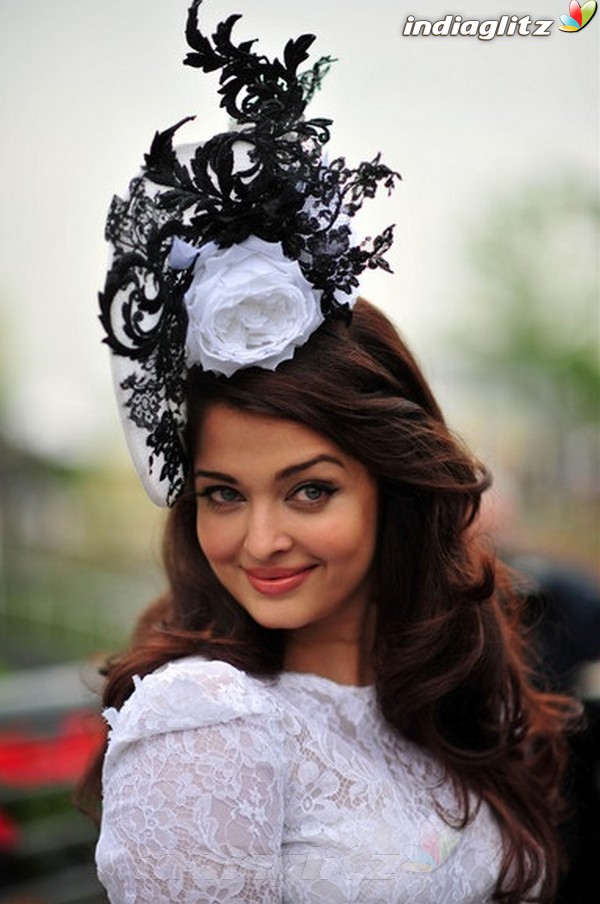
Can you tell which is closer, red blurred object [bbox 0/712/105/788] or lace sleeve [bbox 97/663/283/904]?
lace sleeve [bbox 97/663/283/904]

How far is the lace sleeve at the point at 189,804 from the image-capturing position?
168cm

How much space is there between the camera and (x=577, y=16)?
2.93m

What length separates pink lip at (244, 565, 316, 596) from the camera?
191 cm

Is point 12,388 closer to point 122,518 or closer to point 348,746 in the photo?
point 122,518

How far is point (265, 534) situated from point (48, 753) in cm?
224

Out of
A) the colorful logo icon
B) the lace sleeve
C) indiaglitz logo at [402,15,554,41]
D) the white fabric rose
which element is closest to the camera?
the lace sleeve

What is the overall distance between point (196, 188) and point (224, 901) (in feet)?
3.42

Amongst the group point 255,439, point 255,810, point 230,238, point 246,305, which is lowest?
point 255,810

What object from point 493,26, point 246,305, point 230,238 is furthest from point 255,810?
point 493,26

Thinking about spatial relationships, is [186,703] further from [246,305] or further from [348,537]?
[246,305]

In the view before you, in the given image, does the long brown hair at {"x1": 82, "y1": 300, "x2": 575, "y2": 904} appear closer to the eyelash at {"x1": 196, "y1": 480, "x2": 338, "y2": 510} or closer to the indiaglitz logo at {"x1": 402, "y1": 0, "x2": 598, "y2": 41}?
the eyelash at {"x1": 196, "y1": 480, "x2": 338, "y2": 510}

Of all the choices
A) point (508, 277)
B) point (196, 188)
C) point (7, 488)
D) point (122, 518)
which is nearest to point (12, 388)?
point (7, 488)

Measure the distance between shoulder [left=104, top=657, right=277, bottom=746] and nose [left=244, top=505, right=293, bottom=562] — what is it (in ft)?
0.60

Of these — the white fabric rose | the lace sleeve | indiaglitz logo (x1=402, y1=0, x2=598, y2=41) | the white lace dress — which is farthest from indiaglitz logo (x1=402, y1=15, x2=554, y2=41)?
the lace sleeve
